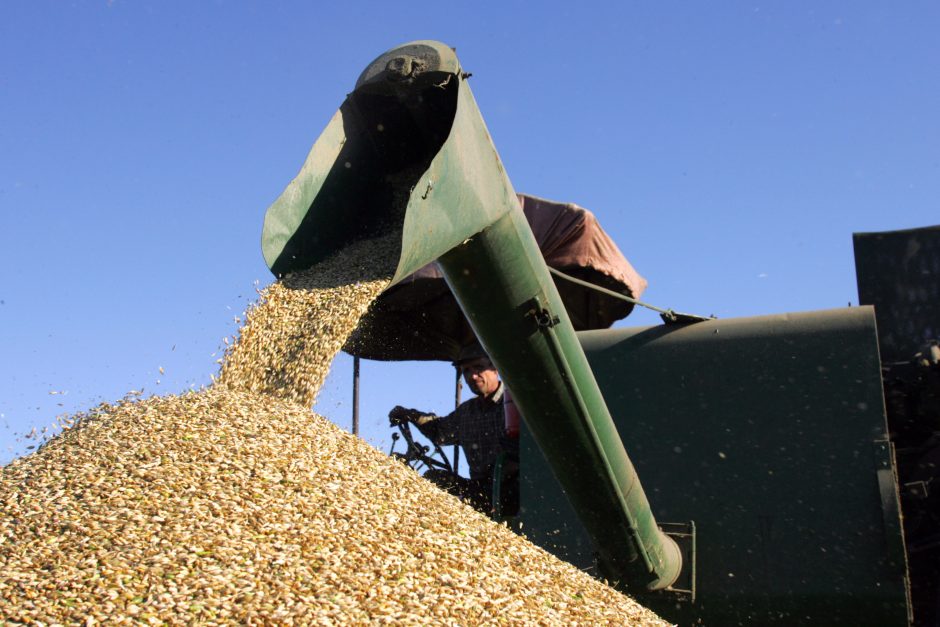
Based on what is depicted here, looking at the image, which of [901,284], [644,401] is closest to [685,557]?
[644,401]

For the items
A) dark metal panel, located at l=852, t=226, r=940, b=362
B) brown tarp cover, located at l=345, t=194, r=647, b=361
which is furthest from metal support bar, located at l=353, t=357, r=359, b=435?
dark metal panel, located at l=852, t=226, r=940, b=362

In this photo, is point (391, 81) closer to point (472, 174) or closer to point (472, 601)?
point (472, 174)

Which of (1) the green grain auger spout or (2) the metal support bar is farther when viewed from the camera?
(2) the metal support bar

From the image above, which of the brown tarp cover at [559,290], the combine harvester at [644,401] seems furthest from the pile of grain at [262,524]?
the brown tarp cover at [559,290]

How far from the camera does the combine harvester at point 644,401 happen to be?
290 cm

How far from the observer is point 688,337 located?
4.03m

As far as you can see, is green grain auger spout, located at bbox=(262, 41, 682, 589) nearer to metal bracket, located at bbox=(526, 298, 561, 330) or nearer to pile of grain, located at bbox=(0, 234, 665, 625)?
metal bracket, located at bbox=(526, 298, 561, 330)

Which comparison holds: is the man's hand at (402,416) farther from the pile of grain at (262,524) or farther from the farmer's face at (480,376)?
the pile of grain at (262,524)

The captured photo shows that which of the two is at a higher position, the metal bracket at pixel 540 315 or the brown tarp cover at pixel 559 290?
the brown tarp cover at pixel 559 290

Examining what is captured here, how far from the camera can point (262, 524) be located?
2.45 metres

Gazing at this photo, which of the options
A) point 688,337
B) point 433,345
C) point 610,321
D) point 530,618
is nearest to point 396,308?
point 433,345

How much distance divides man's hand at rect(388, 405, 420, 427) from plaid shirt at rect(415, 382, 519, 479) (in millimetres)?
42

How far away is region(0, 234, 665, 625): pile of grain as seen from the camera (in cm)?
217

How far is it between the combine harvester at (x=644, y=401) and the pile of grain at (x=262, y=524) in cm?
35
